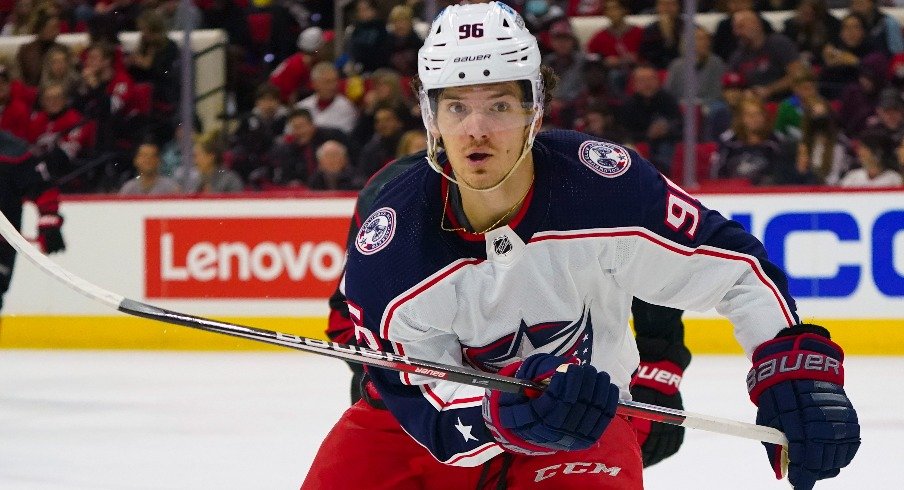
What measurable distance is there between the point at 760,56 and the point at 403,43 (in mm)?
1927

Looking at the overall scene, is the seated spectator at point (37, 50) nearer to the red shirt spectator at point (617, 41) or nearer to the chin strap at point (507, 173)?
the red shirt spectator at point (617, 41)

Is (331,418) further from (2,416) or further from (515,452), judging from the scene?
(515,452)

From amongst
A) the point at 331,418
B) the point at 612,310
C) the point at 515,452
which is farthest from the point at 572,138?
the point at 331,418

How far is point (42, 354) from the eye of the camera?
23.7 feet

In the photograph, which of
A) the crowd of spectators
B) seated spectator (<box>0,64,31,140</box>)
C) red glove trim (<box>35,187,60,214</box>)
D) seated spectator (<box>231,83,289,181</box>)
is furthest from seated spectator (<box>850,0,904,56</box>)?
seated spectator (<box>0,64,31,140</box>)

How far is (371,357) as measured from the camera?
2338mm

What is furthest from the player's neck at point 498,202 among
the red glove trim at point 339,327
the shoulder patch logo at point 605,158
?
the red glove trim at point 339,327

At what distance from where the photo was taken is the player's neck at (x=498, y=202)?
7.73ft

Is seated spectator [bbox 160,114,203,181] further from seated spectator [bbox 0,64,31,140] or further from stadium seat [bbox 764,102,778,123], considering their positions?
stadium seat [bbox 764,102,778,123]

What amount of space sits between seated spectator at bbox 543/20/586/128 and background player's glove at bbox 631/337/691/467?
4493 mm

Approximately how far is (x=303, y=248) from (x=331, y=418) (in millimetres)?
2282

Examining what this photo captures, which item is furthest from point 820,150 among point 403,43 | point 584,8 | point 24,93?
point 24,93

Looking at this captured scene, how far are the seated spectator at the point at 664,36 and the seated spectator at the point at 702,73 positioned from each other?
0.37 feet

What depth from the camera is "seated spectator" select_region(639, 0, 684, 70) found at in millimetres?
7625
